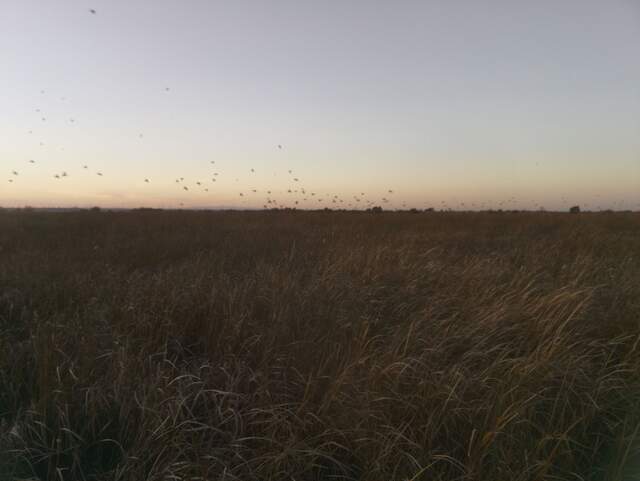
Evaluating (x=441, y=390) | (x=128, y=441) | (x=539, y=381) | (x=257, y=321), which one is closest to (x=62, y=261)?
(x=257, y=321)

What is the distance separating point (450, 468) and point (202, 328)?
7.90 ft

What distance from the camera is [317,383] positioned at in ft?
8.29

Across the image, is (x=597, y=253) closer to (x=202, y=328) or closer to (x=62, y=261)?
(x=202, y=328)

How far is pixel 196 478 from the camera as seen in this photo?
1734 mm

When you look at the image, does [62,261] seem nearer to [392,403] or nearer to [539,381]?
[392,403]

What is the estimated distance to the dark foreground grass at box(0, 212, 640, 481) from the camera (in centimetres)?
193

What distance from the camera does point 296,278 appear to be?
490cm

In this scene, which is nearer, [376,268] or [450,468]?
[450,468]

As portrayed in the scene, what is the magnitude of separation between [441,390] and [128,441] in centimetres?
174

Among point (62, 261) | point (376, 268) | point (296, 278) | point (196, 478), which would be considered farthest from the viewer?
point (62, 261)

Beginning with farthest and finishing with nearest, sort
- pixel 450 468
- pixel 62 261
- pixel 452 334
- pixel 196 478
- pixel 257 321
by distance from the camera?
pixel 62 261 → pixel 257 321 → pixel 452 334 → pixel 450 468 → pixel 196 478

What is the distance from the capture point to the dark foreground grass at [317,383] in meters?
1.93

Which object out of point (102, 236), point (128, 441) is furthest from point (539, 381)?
point (102, 236)

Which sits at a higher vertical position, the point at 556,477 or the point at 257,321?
the point at 257,321
